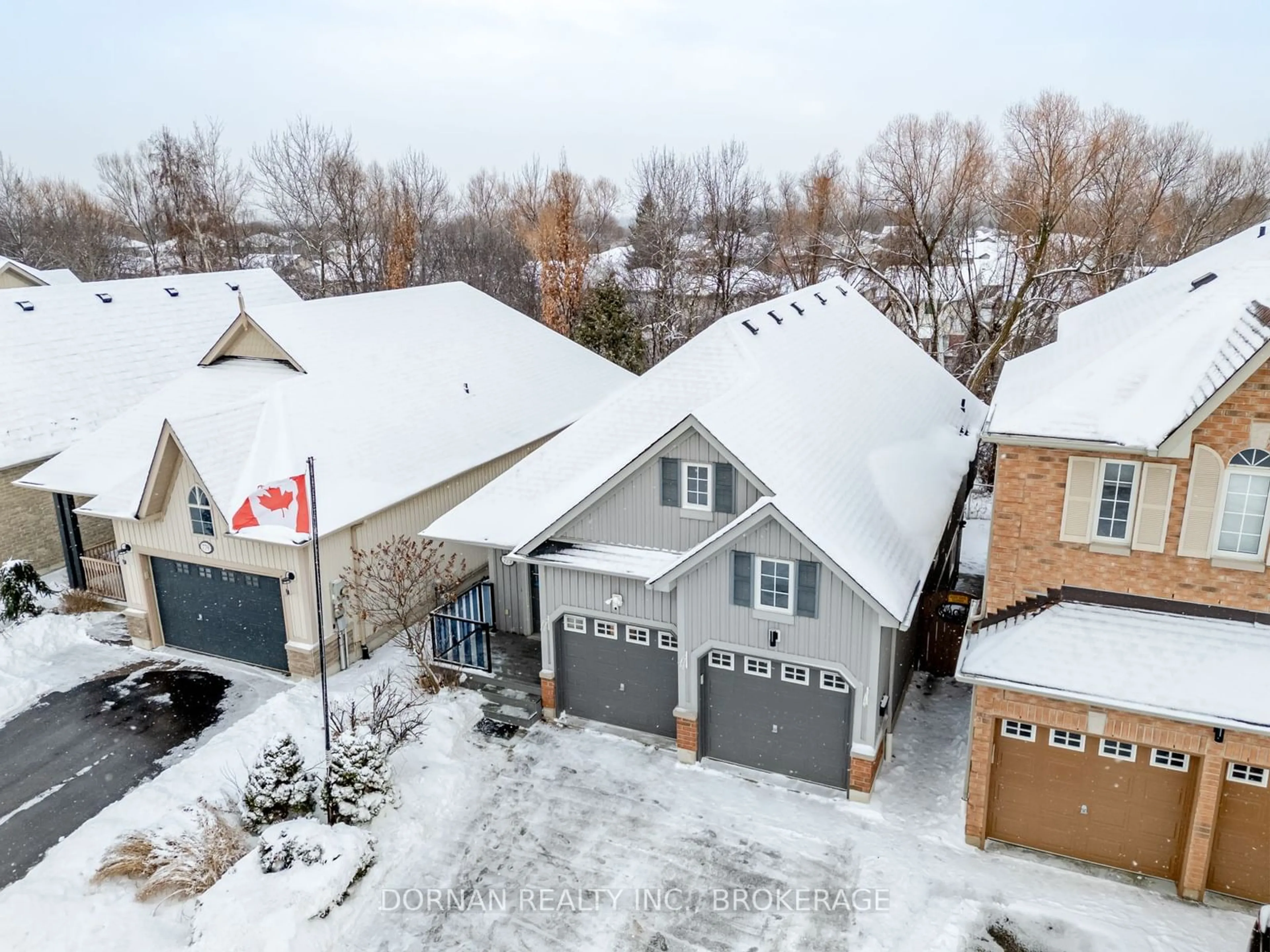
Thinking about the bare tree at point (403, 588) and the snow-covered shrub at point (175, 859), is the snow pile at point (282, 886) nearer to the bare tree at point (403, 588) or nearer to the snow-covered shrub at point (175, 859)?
the snow-covered shrub at point (175, 859)

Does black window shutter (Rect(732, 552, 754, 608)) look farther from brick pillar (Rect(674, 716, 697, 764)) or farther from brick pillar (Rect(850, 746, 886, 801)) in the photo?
brick pillar (Rect(850, 746, 886, 801))

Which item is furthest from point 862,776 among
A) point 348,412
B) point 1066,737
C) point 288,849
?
point 348,412

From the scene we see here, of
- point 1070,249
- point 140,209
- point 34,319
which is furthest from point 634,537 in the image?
point 140,209

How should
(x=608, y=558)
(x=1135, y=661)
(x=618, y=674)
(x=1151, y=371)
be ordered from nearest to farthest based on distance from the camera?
(x=1135, y=661)
(x=1151, y=371)
(x=608, y=558)
(x=618, y=674)

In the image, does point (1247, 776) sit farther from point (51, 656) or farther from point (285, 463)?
point (51, 656)

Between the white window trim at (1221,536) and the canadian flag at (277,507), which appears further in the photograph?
the canadian flag at (277,507)

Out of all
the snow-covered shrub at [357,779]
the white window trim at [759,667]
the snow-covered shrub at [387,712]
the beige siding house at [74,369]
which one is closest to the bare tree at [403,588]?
the snow-covered shrub at [387,712]
